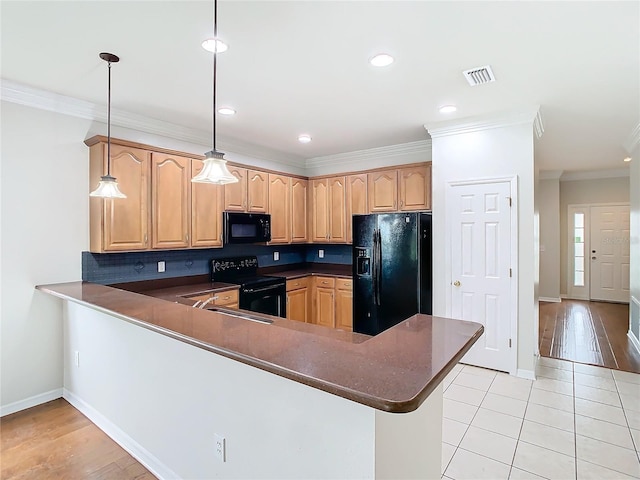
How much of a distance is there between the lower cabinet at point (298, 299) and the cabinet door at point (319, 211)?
2.34 feet

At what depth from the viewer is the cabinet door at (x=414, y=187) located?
430cm

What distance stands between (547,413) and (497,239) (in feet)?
5.13

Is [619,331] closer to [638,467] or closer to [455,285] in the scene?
[455,285]

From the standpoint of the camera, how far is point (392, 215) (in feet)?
12.9

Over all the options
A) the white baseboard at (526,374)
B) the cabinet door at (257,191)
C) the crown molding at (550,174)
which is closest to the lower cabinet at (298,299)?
the cabinet door at (257,191)

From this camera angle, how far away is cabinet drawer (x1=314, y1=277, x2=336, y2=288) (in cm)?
485

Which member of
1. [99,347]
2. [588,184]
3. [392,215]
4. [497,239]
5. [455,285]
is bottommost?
[99,347]

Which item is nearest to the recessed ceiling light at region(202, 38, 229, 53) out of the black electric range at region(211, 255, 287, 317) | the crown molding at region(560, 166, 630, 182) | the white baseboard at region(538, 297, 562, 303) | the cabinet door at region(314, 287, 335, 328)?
the black electric range at region(211, 255, 287, 317)

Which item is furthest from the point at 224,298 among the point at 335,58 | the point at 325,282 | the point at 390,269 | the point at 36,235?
the point at 335,58

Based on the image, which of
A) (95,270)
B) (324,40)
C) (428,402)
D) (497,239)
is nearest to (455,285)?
(497,239)

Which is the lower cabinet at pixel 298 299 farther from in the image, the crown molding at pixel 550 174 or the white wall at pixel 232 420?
the crown molding at pixel 550 174

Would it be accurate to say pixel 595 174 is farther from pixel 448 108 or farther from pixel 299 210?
pixel 299 210

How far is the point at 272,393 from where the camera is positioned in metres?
1.44

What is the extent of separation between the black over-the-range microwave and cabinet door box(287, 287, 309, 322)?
2.68 feet
